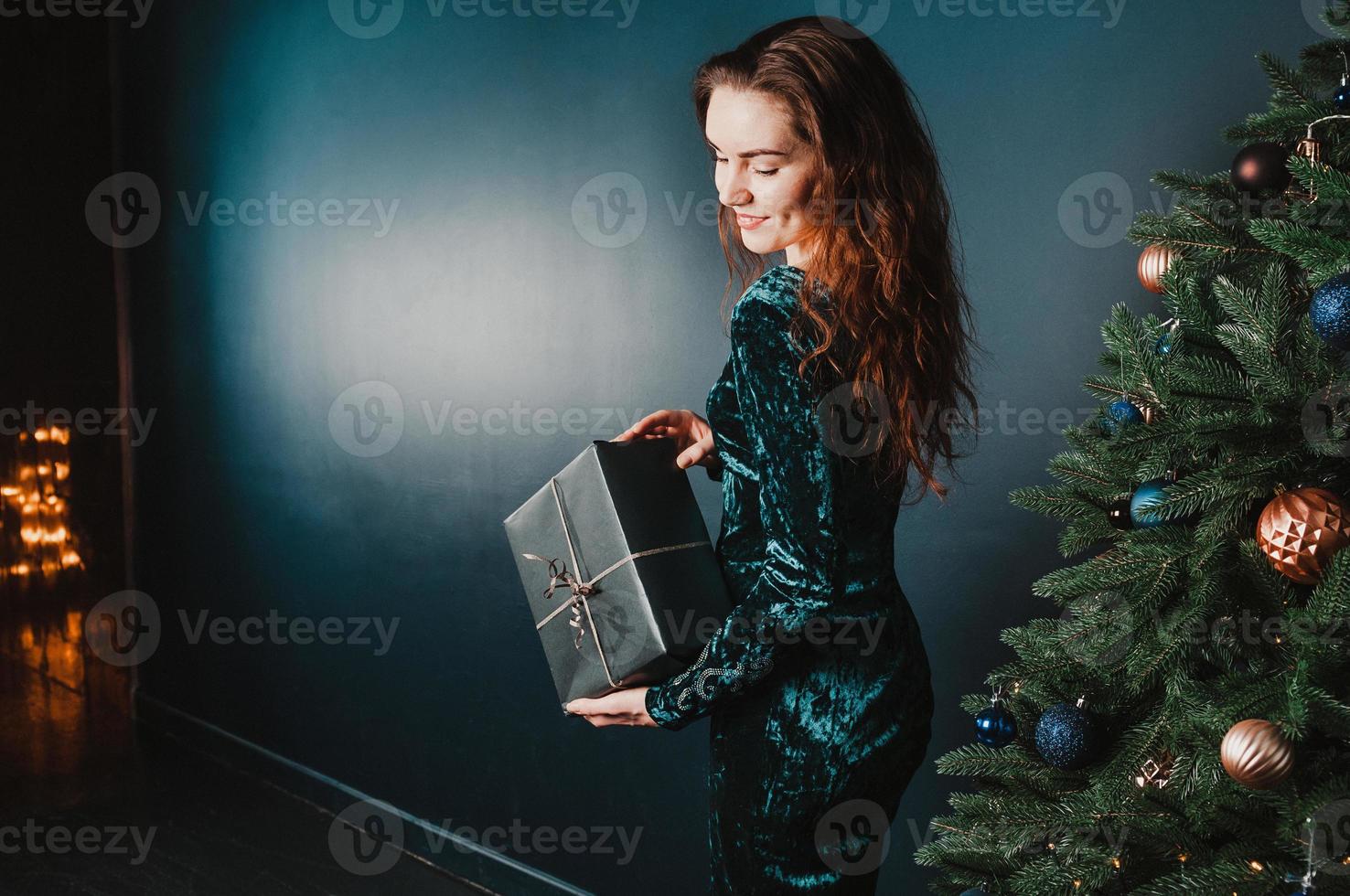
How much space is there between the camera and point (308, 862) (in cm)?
283

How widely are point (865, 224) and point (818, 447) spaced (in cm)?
29

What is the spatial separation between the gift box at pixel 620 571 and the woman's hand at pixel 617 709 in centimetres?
2

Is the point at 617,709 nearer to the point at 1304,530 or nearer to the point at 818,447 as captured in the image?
the point at 818,447

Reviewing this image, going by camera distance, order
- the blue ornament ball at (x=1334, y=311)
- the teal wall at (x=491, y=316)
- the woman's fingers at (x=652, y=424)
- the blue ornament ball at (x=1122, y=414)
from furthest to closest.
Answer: the teal wall at (x=491, y=316) < the woman's fingers at (x=652, y=424) < the blue ornament ball at (x=1122, y=414) < the blue ornament ball at (x=1334, y=311)

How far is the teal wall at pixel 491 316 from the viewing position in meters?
1.72

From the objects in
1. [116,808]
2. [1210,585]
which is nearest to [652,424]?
[1210,585]

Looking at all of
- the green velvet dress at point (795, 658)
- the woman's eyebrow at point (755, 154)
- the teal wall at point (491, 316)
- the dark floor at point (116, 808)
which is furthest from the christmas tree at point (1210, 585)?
the dark floor at point (116, 808)

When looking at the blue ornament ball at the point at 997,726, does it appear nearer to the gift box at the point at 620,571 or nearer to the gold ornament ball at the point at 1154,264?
the gift box at the point at 620,571

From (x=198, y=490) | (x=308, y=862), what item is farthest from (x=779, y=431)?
(x=198, y=490)

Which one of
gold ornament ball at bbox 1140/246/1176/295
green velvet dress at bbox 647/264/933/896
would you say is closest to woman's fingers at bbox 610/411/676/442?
green velvet dress at bbox 647/264/933/896

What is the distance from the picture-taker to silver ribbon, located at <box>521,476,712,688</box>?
4.10 ft

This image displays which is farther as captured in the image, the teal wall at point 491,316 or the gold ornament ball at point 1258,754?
the teal wall at point 491,316

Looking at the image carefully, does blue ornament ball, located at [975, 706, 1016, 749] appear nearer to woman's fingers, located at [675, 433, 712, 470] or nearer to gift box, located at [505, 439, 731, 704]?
gift box, located at [505, 439, 731, 704]

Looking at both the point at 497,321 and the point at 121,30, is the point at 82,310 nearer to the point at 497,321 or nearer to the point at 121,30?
the point at 121,30
